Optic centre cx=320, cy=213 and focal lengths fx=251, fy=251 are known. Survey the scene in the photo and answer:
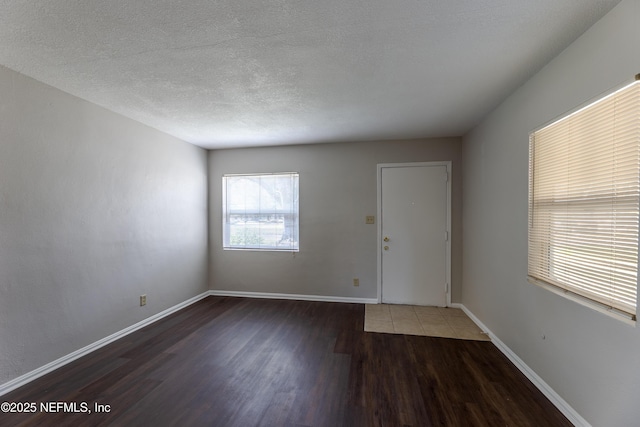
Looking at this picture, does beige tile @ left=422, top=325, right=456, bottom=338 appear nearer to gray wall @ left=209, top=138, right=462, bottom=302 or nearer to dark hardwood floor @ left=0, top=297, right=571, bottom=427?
dark hardwood floor @ left=0, top=297, right=571, bottom=427

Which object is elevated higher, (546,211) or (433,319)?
(546,211)

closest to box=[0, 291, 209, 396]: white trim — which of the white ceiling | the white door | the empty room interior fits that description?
the empty room interior

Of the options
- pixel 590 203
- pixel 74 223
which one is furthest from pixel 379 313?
pixel 74 223

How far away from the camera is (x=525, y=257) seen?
6.91ft

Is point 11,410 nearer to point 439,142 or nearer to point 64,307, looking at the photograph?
point 64,307

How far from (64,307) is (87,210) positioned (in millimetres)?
893

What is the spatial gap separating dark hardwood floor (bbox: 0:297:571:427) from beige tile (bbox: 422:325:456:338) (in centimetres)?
11

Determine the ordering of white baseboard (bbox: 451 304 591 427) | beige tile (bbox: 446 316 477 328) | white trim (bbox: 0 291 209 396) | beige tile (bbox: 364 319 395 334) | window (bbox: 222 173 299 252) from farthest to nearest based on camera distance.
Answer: window (bbox: 222 173 299 252) < beige tile (bbox: 446 316 477 328) < beige tile (bbox: 364 319 395 334) < white trim (bbox: 0 291 209 396) < white baseboard (bbox: 451 304 591 427)

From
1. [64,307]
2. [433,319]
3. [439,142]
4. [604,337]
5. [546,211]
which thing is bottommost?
[433,319]

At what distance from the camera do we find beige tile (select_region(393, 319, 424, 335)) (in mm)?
2842

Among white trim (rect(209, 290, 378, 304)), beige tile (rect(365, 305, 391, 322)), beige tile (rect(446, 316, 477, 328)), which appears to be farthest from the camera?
white trim (rect(209, 290, 378, 304))

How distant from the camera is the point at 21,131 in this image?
1.97 metres

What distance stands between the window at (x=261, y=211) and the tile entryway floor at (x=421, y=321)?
1562 mm

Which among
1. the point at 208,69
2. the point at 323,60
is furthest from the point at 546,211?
the point at 208,69
